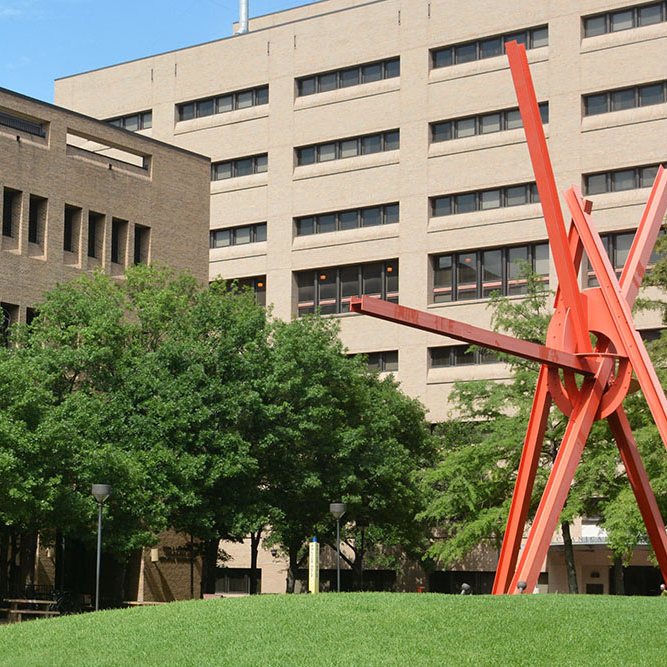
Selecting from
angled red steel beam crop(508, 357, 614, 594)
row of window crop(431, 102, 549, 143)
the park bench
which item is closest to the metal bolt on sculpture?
angled red steel beam crop(508, 357, 614, 594)

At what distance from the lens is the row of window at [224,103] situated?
6869 cm

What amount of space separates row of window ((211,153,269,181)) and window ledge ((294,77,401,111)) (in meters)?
3.67

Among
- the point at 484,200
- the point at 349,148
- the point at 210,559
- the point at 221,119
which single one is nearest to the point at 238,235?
the point at 221,119

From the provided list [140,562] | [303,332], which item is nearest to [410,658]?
[303,332]

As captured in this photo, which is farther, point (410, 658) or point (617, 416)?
point (617, 416)

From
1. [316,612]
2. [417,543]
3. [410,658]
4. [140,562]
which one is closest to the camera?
[410,658]

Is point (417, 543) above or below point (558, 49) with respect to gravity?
below

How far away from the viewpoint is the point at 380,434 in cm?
4597

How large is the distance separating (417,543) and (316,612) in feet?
107

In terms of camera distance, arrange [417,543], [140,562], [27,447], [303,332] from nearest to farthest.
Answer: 1. [27,447]
2. [303,332]
3. [140,562]
4. [417,543]

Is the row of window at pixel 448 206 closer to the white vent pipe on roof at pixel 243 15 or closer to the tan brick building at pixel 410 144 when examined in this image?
the tan brick building at pixel 410 144

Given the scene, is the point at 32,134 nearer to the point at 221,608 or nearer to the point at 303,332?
the point at 303,332

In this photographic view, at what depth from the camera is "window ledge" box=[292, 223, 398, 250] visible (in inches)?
2480

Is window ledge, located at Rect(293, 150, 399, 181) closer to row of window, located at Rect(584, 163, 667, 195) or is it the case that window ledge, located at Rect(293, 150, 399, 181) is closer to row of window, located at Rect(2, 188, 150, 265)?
row of window, located at Rect(584, 163, 667, 195)
